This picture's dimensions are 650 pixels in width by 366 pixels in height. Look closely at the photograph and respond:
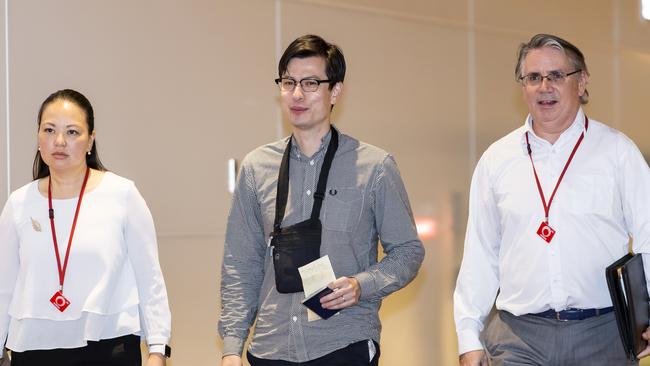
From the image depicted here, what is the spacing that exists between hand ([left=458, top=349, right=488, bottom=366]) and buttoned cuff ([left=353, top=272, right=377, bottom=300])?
2.10ft

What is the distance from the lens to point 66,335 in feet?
11.6

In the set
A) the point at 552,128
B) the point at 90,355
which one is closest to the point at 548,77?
the point at 552,128

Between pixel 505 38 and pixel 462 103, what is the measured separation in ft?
2.60

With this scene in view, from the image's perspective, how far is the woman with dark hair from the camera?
3525mm

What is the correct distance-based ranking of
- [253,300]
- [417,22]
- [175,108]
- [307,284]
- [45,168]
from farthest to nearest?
[417,22] → [175,108] → [45,168] → [253,300] → [307,284]

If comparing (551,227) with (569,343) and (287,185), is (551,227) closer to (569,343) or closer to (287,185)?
(569,343)

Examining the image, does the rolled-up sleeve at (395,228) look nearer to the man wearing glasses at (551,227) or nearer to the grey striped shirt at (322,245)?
the grey striped shirt at (322,245)

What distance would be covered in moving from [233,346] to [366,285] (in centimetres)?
53

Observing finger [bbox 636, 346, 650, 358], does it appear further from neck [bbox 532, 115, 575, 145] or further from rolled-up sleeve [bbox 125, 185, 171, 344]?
rolled-up sleeve [bbox 125, 185, 171, 344]

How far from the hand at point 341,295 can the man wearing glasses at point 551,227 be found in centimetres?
72

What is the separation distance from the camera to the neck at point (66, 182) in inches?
145

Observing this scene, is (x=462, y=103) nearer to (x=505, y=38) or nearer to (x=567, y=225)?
(x=505, y=38)

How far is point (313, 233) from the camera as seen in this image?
10.8ft

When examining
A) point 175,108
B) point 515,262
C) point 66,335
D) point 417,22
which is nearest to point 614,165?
point 515,262
